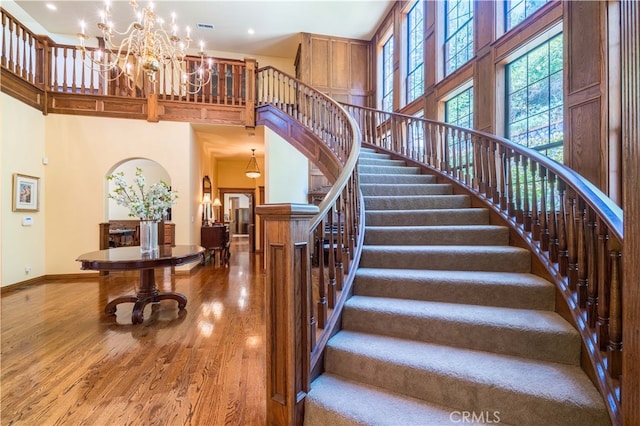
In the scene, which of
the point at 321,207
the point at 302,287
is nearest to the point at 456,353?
the point at 302,287

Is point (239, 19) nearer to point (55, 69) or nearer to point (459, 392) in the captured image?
point (55, 69)

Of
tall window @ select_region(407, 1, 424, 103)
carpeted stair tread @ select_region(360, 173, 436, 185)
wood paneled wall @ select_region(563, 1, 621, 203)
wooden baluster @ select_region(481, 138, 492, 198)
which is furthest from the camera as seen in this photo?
tall window @ select_region(407, 1, 424, 103)

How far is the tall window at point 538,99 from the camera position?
341 cm

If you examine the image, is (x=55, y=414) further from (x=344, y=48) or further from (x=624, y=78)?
(x=344, y=48)

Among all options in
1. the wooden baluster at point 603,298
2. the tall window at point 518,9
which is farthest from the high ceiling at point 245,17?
the wooden baluster at point 603,298

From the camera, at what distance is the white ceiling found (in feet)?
21.1

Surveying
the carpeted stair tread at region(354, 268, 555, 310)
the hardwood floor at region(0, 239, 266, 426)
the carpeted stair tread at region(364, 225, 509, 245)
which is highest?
the carpeted stair tread at region(364, 225, 509, 245)

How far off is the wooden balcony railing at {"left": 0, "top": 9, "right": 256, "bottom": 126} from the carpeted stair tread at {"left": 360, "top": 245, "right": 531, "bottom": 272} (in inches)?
159

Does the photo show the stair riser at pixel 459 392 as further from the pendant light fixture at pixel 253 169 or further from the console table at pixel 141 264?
the pendant light fixture at pixel 253 169

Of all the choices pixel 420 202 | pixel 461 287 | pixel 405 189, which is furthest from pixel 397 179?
pixel 461 287

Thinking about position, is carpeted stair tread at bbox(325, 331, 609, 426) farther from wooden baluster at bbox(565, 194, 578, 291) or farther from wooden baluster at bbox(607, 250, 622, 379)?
wooden baluster at bbox(565, 194, 578, 291)

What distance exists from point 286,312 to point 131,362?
1.72 meters

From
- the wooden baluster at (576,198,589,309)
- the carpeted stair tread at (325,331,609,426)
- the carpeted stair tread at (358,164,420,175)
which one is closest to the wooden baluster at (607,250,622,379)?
the carpeted stair tread at (325,331,609,426)

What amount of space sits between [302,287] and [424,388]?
820 mm
